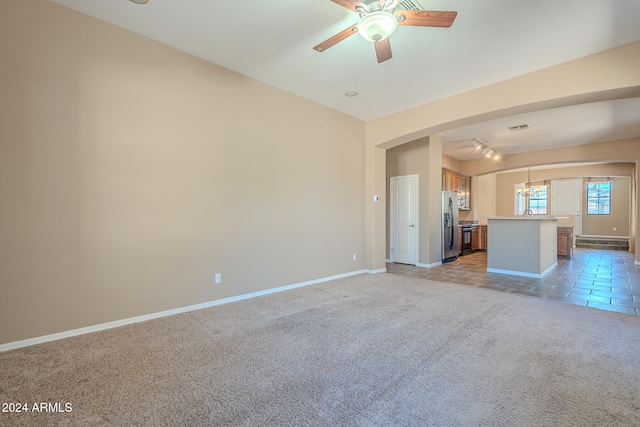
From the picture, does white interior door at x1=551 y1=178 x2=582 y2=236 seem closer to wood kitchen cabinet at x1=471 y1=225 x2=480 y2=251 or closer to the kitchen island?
wood kitchen cabinet at x1=471 y1=225 x2=480 y2=251

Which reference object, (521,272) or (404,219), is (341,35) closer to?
(404,219)

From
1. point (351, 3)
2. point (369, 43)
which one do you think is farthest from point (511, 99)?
point (351, 3)

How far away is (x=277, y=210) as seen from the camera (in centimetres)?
432

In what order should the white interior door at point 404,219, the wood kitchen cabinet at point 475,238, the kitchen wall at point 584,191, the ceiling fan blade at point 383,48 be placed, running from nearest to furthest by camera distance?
the ceiling fan blade at point 383,48 → the white interior door at point 404,219 → the wood kitchen cabinet at point 475,238 → the kitchen wall at point 584,191

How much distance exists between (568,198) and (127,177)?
47.9 ft

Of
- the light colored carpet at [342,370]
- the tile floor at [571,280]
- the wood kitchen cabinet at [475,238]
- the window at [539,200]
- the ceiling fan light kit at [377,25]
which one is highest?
the ceiling fan light kit at [377,25]

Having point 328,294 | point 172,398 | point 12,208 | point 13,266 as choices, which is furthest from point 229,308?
point 12,208

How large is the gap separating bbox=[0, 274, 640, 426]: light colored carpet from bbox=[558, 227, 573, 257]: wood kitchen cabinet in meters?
5.79

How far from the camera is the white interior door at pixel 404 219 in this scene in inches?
263

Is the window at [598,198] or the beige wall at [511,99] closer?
the beige wall at [511,99]

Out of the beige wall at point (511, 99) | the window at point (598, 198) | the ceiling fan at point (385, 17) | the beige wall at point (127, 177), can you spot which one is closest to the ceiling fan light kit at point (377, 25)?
the ceiling fan at point (385, 17)

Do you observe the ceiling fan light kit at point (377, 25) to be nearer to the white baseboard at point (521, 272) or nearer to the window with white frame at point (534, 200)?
the white baseboard at point (521, 272)

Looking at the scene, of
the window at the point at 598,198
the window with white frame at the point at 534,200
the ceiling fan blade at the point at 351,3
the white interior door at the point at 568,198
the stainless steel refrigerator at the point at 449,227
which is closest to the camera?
the ceiling fan blade at the point at 351,3

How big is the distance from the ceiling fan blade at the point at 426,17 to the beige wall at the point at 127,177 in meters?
2.43
